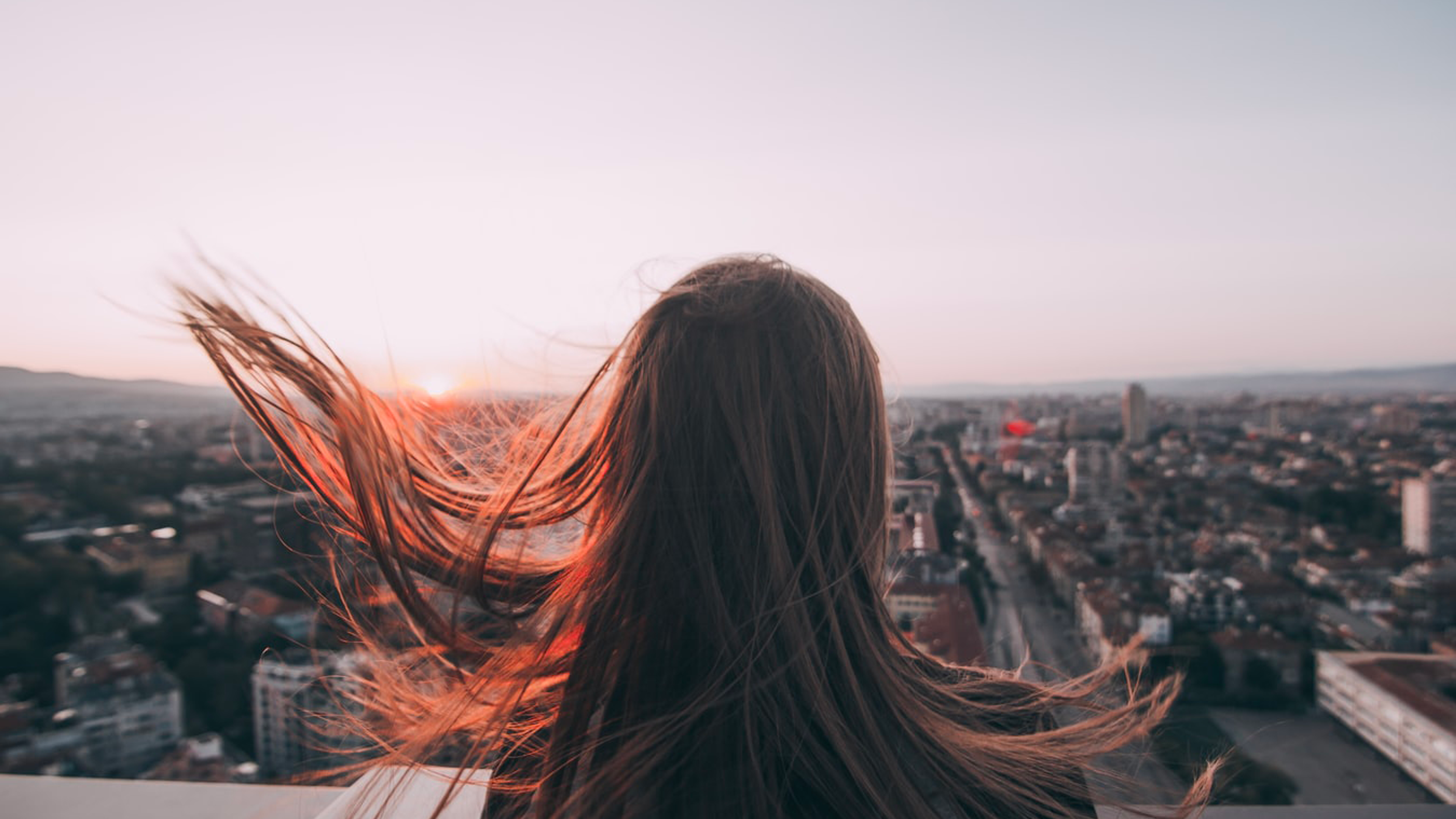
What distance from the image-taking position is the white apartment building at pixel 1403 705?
5.35 feet

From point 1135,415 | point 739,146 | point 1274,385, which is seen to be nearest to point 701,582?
point 739,146

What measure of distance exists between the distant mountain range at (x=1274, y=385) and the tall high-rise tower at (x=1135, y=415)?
97 millimetres

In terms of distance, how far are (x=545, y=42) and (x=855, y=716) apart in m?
1.58

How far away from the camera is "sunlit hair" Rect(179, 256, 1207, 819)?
2.00ft

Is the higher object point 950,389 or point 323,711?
point 950,389

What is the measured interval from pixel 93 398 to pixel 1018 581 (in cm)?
487

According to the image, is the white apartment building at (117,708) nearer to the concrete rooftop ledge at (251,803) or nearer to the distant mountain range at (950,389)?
the distant mountain range at (950,389)

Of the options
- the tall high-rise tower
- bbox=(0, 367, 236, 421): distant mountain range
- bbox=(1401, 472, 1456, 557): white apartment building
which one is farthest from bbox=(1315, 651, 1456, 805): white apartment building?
bbox=(0, 367, 236, 421): distant mountain range

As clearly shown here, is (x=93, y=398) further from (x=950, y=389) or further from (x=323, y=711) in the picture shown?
(x=950, y=389)

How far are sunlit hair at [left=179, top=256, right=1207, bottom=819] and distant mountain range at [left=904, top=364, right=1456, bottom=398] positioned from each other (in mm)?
3093

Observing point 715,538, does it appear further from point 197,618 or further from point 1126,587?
point 197,618

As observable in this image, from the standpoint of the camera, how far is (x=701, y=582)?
2.01 ft

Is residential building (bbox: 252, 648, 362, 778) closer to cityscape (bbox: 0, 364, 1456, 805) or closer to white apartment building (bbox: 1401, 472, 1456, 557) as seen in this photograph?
cityscape (bbox: 0, 364, 1456, 805)

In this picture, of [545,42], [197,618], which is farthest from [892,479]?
[197,618]
